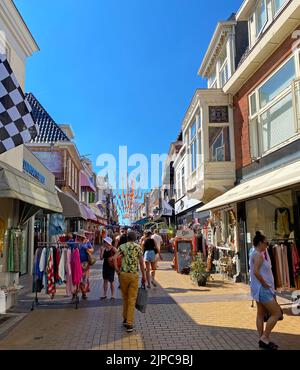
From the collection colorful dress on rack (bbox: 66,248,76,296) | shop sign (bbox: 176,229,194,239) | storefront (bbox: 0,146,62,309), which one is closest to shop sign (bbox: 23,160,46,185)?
storefront (bbox: 0,146,62,309)

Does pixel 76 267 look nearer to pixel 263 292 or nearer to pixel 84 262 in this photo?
pixel 84 262

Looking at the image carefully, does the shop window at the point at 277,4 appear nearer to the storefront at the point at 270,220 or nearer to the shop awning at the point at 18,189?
the storefront at the point at 270,220

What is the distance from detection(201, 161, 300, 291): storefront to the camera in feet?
25.8

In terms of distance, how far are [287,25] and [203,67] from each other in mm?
8928

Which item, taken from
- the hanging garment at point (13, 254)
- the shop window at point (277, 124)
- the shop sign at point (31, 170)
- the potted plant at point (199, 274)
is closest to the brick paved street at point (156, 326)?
the hanging garment at point (13, 254)

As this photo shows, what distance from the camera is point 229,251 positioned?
43.4ft

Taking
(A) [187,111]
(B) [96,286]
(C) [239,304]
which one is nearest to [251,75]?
(A) [187,111]

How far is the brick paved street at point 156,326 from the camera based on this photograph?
573 cm

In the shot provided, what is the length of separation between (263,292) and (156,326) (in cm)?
227

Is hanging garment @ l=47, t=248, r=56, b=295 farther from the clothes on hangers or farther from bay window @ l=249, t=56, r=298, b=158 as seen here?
→ bay window @ l=249, t=56, r=298, b=158

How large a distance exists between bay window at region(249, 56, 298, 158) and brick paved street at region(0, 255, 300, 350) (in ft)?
14.3

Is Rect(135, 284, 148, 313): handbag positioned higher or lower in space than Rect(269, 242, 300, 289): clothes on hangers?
lower

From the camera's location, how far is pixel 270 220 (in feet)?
34.3

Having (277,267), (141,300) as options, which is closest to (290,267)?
(277,267)
